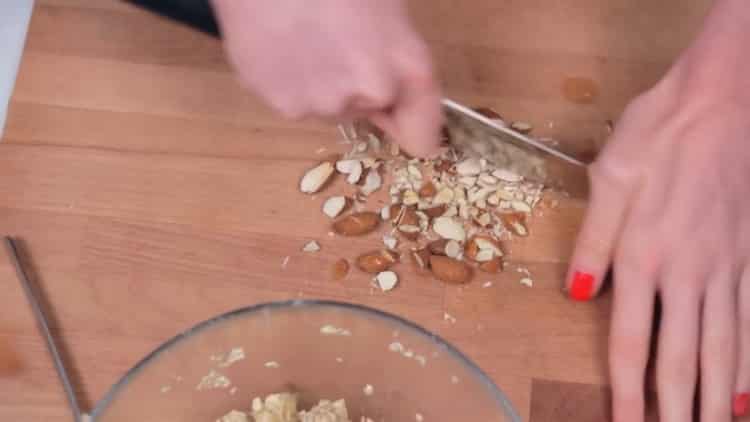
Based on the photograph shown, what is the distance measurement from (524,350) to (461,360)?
0.13m

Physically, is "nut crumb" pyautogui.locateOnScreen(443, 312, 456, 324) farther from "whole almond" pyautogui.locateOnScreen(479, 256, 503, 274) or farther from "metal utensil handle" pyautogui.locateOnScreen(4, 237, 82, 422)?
"metal utensil handle" pyautogui.locateOnScreen(4, 237, 82, 422)

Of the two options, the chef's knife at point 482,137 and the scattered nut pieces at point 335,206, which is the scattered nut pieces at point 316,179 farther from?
the chef's knife at point 482,137

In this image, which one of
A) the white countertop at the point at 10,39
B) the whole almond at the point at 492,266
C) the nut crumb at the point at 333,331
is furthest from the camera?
the white countertop at the point at 10,39

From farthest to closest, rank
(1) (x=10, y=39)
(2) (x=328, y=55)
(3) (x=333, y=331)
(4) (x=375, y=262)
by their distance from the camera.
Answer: (1) (x=10, y=39), (4) (x=375, y=262), (3) (x=333, y=331), (2) (x=328, y=55)

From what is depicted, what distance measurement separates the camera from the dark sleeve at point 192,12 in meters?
0.76

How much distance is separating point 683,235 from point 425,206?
0.22 meters

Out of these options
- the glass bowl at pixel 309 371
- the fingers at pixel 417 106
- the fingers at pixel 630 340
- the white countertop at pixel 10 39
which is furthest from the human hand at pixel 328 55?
the white countertop at pixel 10 39

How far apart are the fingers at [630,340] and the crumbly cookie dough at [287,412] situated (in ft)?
0.73

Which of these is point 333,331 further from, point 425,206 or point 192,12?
point 192,12

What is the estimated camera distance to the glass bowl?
0.66 meters

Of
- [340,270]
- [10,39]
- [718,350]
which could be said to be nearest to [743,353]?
[718,350]

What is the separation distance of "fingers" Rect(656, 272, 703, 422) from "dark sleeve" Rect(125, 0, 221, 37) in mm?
439

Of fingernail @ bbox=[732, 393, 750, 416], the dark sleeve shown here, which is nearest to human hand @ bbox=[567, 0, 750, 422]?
fingernail @ bbox=[732, 393, 750, 416]

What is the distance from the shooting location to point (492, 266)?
2.64 feet
